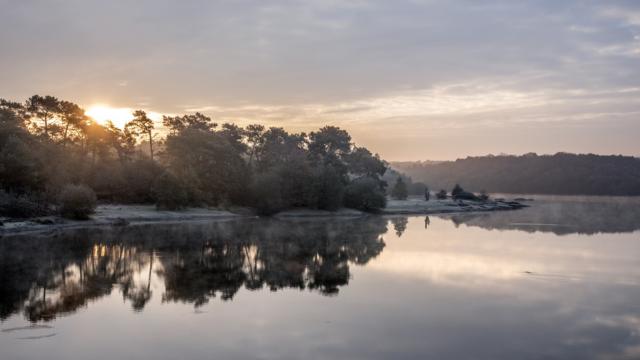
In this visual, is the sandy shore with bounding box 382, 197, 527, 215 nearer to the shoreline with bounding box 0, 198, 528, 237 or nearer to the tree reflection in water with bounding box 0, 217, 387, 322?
the shoreline with bounding box 0, 198, 528, 237

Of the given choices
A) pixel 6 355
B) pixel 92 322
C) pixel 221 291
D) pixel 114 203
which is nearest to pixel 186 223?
pixel 114 203

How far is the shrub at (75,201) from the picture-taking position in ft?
171

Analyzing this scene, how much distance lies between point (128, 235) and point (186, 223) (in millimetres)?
14326

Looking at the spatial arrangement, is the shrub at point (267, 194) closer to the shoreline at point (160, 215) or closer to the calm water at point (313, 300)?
the shoreline at point (160, 215)

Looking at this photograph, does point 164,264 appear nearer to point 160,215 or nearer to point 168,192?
point 160,215

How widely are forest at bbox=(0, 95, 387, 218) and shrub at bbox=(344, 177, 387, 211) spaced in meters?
0.14

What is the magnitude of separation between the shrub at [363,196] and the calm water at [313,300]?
43856mm

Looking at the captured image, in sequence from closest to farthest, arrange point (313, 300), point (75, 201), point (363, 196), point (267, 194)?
point (313, 300)
point (75, 201)
point (267, 194)
point (363, 196)

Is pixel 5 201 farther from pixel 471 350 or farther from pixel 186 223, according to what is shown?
pixel 471 350

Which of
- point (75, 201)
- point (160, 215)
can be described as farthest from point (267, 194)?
point (75, 201)

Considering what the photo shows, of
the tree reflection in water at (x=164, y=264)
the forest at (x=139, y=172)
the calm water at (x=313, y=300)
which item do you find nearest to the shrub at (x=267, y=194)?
the forest at (x=139, y=172)

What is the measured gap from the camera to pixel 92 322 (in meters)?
17.5

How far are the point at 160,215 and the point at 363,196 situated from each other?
31705 millimetres

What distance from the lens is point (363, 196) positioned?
84.9m
